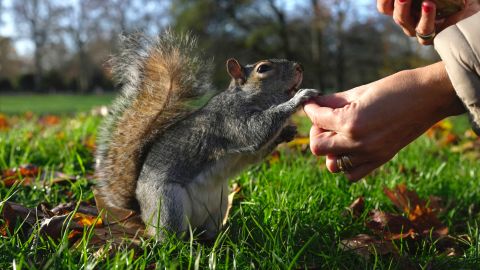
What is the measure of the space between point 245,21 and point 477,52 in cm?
1603

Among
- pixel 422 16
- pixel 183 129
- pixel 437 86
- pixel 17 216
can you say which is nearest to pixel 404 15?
pixel 422 16

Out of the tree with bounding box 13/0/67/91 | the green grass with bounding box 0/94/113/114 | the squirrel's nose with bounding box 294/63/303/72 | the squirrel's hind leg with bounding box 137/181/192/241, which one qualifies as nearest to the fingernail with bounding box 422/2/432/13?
the squirrel's nose with bounding box 294/63/303/72

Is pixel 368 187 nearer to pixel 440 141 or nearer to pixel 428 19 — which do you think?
pixel 428 19

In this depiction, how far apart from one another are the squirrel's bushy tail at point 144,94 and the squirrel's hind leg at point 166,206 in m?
0.11

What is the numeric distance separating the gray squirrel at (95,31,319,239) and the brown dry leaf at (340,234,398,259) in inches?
12.3

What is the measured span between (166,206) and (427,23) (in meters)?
0.73

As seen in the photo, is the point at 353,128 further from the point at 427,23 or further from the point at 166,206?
the point at 166,206

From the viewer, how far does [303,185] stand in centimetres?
Answer: 145

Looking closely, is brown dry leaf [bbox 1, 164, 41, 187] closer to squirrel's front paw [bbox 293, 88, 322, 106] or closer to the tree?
squirrel's front paw [bbox 293, 88, 322, 106]

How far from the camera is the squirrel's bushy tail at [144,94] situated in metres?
1.33

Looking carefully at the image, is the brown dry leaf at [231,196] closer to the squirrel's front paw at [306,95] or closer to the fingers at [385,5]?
the squirrel's front paw at [306,95]

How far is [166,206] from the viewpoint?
1177 millimetres

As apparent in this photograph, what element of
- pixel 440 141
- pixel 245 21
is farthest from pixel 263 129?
pixel 245 21

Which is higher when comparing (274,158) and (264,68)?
(264,68)
